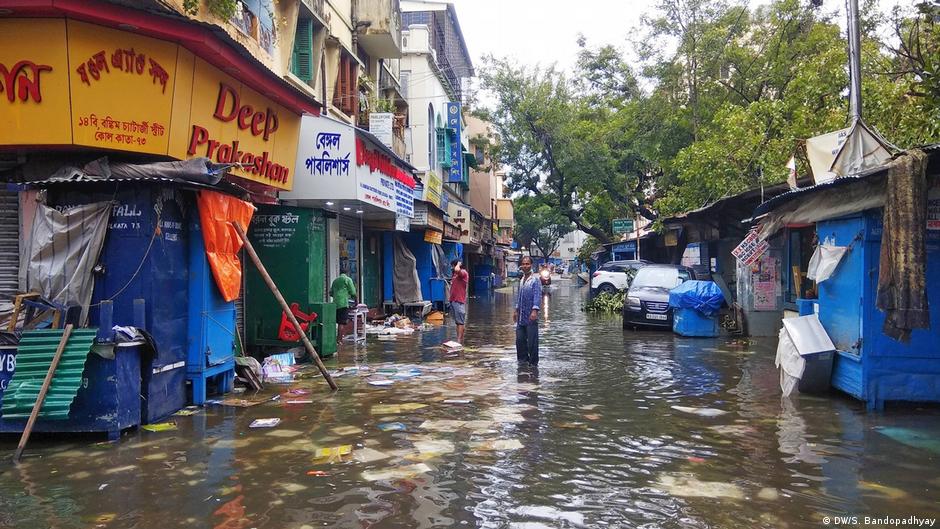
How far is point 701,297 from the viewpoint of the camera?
15.6 metres

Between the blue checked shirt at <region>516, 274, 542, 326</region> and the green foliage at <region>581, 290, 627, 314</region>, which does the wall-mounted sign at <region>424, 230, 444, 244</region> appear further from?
the blue checked shirt at <region>516, 274, 542, 326</region>

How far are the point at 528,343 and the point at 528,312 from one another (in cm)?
67

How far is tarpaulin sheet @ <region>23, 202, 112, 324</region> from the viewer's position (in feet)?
23.1

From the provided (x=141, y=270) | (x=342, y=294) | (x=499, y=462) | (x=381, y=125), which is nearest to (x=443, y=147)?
(x=381, y=125)

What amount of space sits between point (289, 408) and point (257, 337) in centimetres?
393

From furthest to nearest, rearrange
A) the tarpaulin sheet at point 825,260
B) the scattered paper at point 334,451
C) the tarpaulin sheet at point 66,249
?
1. the tarpaulin sheet at point 825,260
2. the tarpaulin sheet at point 66,249
3. the scattered paper at point 334,451

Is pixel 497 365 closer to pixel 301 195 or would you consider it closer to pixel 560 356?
pixel 560 356

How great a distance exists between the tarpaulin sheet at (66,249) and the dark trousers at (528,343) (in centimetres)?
661

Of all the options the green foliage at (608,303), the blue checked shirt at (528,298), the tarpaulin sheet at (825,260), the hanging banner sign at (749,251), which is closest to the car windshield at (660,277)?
the hanging banner sign at (749,251)

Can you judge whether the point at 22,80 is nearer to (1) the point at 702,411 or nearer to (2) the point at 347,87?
(1) the point at 702,411

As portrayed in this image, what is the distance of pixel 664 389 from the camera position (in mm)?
9273

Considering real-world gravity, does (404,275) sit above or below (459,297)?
above

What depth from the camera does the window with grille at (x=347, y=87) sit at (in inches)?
710

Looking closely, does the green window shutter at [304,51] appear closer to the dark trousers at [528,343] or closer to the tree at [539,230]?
the dark trousers at [528,343]
